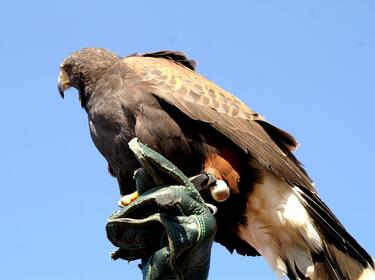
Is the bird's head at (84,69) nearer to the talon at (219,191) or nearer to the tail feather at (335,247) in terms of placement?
the talon at (219,191)

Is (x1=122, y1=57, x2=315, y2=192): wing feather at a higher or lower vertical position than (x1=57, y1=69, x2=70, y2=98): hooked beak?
lower

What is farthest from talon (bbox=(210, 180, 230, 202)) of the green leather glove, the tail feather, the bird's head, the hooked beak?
the hooked beak

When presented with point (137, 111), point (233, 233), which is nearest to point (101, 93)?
point (137, 111)

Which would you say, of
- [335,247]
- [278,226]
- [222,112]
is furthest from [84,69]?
[335,247]

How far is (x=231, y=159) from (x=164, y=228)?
2.10 meters

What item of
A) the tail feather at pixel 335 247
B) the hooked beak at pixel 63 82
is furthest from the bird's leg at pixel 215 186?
the hooked beak at pixel 63 82

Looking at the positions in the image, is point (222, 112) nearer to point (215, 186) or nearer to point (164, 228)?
point (215, 186)

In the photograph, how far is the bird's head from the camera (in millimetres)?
6141

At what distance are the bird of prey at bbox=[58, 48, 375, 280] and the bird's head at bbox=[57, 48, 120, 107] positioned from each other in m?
0.38

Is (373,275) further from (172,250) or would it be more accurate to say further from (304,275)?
(172,250)

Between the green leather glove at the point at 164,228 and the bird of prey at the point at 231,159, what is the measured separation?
4.94 feet

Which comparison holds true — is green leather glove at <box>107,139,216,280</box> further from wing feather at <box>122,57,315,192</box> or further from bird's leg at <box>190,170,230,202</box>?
wing feather at <box>122,57,315,192</box>

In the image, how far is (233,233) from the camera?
5551mm

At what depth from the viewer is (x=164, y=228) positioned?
3338 mm
